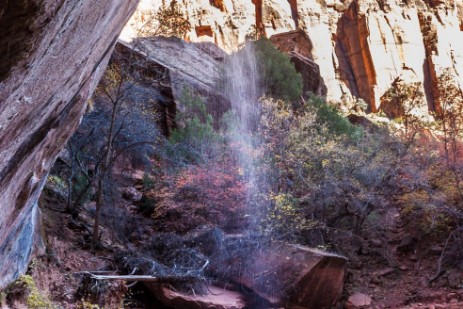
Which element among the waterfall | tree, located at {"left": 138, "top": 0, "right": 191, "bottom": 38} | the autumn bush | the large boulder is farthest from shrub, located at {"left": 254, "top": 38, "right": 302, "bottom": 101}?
the large boulder

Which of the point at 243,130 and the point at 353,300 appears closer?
the point at 353,300

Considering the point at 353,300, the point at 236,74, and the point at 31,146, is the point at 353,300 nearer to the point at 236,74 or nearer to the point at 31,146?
the point at 31,146

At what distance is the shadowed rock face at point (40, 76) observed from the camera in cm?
330

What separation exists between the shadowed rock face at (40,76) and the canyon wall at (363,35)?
25787mm

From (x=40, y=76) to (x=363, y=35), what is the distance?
34380mm

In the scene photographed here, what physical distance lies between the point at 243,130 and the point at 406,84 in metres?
19.9

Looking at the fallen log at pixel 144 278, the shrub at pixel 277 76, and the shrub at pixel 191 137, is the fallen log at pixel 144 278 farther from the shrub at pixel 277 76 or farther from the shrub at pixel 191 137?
the shrub at pixel 277 76

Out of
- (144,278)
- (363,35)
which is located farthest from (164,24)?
(363,35)

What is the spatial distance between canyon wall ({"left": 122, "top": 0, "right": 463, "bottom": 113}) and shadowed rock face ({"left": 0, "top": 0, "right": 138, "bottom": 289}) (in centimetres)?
2579

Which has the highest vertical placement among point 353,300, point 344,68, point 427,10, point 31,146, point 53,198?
point 427,10

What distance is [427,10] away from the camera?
3803 cm

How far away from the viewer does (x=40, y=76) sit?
3.81 m

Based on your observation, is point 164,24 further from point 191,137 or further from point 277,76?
point 277,76

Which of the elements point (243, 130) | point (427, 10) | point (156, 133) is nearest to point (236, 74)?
point (243, 130)
